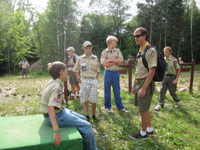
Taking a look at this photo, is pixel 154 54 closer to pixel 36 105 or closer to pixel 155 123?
pixel 155 123

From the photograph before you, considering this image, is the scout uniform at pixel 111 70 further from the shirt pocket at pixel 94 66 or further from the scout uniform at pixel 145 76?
the scout uniform at pixel 145 76

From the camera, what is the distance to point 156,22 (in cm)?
2861

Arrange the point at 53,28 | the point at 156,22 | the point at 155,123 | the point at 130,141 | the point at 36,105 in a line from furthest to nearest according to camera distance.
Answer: the point at 156,22
the point at 53,28
the point at 36,105
the point at 155,123
the point at 130,141

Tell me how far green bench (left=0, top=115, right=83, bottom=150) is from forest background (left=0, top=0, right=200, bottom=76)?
24369 millimetres

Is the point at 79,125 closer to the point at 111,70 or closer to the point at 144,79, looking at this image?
the point at 144,79

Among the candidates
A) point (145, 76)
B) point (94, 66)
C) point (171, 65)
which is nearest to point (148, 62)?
point (145, 76)

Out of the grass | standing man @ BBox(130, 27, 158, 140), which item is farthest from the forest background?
standing man @ BBox(130, 27, 158, 140)

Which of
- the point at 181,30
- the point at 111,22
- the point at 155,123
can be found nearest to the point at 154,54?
the point at 155,123

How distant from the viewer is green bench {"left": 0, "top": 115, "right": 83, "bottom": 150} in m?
1.92

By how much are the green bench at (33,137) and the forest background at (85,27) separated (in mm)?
24369

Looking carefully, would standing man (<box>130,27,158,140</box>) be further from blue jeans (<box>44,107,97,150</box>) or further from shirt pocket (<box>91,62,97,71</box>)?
shirt pocket (<box>91,62,97,71</box>)

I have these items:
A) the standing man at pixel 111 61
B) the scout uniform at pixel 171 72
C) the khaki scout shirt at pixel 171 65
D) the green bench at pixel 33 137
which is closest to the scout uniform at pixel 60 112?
the green bench at pixel 33 137

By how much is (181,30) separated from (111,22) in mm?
14308

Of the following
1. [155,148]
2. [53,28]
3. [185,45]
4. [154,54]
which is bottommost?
[155,148]
